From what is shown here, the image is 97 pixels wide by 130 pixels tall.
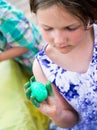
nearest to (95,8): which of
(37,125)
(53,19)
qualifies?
(53,19)

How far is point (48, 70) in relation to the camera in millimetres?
839

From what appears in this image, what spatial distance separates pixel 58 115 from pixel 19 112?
0.34 meters

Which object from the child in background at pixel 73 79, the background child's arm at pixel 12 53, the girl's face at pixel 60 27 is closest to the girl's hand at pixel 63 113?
the child in background at pixel 73 79

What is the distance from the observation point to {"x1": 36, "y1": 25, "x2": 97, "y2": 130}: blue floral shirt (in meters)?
0.81

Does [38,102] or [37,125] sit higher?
[38,102]

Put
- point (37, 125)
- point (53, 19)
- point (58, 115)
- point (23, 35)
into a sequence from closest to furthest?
point (53, 19)
point (58, 115)
point (37, 125)
point (23, 35)

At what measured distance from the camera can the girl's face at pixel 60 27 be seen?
0.67m

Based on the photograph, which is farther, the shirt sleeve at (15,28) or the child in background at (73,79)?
the shirt sleeve at (15,28)

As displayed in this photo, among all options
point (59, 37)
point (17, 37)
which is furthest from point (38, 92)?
point (17, 37)

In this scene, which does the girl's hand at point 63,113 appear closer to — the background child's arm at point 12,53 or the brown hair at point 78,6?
the brown hair at point 78,6

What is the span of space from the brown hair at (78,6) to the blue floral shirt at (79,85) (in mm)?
127

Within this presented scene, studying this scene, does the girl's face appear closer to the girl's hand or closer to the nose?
the nose

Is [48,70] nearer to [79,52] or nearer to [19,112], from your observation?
[79,52]

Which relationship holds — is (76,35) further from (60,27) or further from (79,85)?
(79,85)
